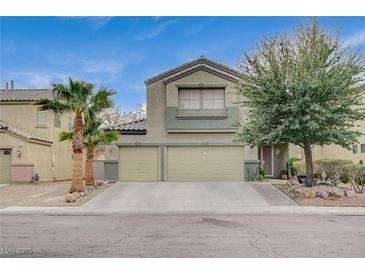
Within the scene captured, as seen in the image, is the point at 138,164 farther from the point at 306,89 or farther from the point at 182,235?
the point at 182,235

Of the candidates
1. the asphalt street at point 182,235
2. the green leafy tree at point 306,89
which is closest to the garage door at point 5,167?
the asphalt street at point 182,235

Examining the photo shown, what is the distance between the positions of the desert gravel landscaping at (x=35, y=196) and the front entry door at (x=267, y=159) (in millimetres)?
11134

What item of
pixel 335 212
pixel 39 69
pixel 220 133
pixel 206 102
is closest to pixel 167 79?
pixel 206 102

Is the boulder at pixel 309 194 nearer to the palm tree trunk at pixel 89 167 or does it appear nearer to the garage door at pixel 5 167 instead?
the palm tree trunk at pixel 89 167

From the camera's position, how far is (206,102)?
23172mm

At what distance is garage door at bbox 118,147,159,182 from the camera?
22.7 meters

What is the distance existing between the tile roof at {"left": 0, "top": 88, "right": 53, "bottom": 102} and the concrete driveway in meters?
11.1

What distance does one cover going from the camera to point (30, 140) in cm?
2375

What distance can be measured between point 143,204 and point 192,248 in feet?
26.6

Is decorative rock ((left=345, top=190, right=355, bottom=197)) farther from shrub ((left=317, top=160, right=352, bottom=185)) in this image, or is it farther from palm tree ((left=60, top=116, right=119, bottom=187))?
palm tree ((left=60, top=116, right=119, bottom=187))

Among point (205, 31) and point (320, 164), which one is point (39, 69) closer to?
point (205, 31)

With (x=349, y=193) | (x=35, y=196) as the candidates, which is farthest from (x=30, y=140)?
(x=349, y=193)

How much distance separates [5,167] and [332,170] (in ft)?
64.1

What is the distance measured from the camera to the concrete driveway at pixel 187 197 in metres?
15.1
